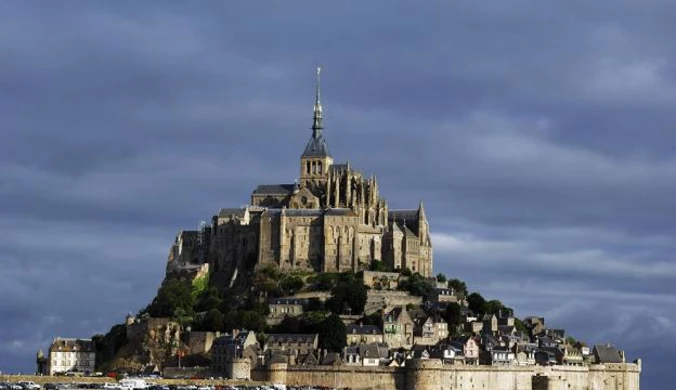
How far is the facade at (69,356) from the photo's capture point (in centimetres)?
11162

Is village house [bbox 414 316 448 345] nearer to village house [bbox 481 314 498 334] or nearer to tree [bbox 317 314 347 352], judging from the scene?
village house [bbox 481 314 498 334]

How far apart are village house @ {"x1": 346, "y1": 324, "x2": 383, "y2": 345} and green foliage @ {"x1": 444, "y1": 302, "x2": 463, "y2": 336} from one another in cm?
727

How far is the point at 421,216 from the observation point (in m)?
125

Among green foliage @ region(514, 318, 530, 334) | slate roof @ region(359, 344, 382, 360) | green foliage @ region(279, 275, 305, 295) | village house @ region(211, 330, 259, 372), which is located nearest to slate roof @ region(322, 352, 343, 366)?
slate roof @ region(359, 344, 382, 360)

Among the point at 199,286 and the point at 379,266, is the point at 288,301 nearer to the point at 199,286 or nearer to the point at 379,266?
the point at 379,266

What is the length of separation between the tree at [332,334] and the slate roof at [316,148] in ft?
82.2

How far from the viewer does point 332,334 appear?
4085 inches

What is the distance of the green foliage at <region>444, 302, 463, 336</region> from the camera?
364ft

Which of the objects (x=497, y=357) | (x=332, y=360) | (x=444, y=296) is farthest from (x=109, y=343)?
(x=497, y=357)

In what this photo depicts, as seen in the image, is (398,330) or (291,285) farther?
(291,285)

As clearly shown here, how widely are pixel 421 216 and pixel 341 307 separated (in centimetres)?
1742

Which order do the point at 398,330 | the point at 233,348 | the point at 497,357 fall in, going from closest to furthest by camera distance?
the point at 233,348 → the point at 497,357 → the point at 398,330


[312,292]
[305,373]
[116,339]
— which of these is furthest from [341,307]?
[116,339]

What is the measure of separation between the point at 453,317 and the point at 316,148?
2416 centimetres
